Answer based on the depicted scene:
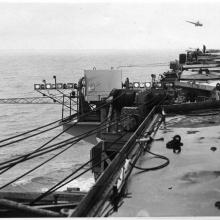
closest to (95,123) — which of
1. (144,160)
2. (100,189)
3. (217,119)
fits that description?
(217,119)

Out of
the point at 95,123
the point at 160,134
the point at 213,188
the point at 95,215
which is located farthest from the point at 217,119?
the point at 95,123

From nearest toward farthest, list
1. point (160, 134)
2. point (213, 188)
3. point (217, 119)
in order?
point (213, 188) < point (160, 134) < point (217, 119)

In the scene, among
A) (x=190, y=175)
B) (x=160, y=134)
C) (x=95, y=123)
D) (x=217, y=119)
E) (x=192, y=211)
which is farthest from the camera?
(x=95, y=123)

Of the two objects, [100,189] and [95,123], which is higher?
[100,189]

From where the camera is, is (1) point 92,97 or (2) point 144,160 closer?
(2) point 144,160

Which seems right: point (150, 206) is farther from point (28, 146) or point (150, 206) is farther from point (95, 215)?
point (28, 146)

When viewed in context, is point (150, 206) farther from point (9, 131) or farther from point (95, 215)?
point (9, 131)

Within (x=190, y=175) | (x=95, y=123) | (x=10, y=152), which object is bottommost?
(x=10, y=152)
